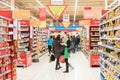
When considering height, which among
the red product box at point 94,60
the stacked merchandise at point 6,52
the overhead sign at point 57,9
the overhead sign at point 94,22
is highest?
the overhead sign at point 57,9

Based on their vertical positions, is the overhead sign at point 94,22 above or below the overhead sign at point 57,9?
below

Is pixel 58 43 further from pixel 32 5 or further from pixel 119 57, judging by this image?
pixel 32 5

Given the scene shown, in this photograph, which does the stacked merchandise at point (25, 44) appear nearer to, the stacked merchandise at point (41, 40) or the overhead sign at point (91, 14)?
the overhead sign at point (91, 14)

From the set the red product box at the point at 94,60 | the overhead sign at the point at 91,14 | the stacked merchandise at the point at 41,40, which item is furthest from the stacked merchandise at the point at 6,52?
the stacked merchandise at the point at 41,40

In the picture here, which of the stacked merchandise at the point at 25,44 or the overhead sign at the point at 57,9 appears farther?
the stacked merchandise at the point at 25,44

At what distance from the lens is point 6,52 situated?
7.55 m

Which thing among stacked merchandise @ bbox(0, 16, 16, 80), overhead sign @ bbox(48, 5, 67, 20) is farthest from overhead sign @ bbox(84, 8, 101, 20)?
stacked merchandise @ bbox(0, 16, 16, 80)

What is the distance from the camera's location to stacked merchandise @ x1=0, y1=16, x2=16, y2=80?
7.07 meters

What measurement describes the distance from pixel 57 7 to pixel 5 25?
179 inches

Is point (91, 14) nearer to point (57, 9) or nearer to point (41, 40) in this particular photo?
point (57, 9)

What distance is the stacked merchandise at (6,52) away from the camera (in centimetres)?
707

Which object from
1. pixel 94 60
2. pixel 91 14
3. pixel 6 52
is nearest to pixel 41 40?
pixel 91 14

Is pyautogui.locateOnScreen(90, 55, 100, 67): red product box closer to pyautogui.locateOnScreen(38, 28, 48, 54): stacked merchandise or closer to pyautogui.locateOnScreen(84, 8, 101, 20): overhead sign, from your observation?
pyautogui.locateOnScreen(84, 8, 101, 20): overhead sign

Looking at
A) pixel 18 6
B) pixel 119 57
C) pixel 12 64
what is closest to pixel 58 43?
pixel 12 64
